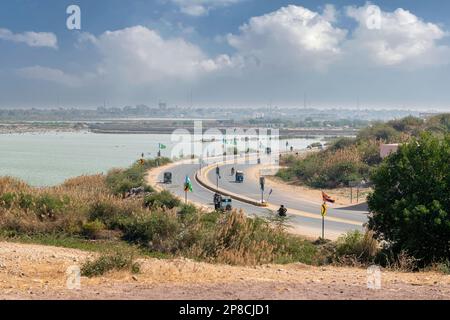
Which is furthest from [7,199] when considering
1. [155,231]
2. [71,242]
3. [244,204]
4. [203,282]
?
[244,204]

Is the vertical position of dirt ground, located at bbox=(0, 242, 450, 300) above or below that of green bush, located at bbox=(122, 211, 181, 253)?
above

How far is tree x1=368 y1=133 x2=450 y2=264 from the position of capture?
15.7 meters

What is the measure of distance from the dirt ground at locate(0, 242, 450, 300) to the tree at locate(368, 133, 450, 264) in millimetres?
2954

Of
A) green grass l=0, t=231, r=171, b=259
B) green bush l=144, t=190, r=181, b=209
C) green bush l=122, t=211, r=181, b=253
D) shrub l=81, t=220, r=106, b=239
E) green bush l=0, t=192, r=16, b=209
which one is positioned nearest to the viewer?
green grass l=0, t=231, r=171, b=259

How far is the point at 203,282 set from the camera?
10828 mm

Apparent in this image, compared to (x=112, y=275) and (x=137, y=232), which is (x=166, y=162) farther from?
(x=112, y=275)

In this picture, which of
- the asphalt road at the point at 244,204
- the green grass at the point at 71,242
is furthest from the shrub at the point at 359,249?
the asphalt road at the point at 244,204

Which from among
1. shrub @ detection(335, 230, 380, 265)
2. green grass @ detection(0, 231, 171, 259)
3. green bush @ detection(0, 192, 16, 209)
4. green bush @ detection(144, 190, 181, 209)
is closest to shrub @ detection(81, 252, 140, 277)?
green grass @ detection(0, 231, 171, 259)

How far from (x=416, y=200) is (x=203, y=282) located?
27.3 feet

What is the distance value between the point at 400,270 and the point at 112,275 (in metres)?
7.37

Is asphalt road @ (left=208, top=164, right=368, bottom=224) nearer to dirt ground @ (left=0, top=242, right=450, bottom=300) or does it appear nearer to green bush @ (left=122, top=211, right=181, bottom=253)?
green bush @ (left=122, top=211, right=181, bottom=253)

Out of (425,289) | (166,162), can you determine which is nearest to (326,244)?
(425,289)

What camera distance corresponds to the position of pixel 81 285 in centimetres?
1013
